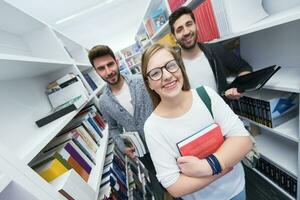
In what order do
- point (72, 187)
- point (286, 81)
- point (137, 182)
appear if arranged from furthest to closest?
point (137, 182), point (286, 81), point (72, 187)

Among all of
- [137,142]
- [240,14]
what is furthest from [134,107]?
[240,14]

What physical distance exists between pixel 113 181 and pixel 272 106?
1.33m

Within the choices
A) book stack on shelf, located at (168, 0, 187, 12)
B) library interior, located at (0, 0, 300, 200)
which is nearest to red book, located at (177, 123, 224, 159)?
library interior, located at (0, 0, 300, 200)

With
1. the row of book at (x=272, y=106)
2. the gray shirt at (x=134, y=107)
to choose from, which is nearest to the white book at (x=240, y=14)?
the row of book at (x=272, y=106)

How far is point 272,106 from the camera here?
1.52 m

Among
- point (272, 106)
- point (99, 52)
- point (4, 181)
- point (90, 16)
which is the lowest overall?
point (272, 106)

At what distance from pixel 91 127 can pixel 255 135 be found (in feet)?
5.60

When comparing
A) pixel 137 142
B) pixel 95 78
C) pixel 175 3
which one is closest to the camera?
pixel 137 142

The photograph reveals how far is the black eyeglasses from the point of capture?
0.83 meters

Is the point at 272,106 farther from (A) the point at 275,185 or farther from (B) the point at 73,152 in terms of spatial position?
(B) the point at 73,152

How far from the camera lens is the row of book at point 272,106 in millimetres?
1529

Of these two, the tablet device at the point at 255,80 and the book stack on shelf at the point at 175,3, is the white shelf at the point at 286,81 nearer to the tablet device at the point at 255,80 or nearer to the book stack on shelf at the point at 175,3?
the tablet device at the point at 255,80

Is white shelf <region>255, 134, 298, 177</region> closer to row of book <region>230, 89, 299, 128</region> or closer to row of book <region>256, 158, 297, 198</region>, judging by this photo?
row of book <region>256, 158, 297, 198</region>

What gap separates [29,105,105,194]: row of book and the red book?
667 mm
